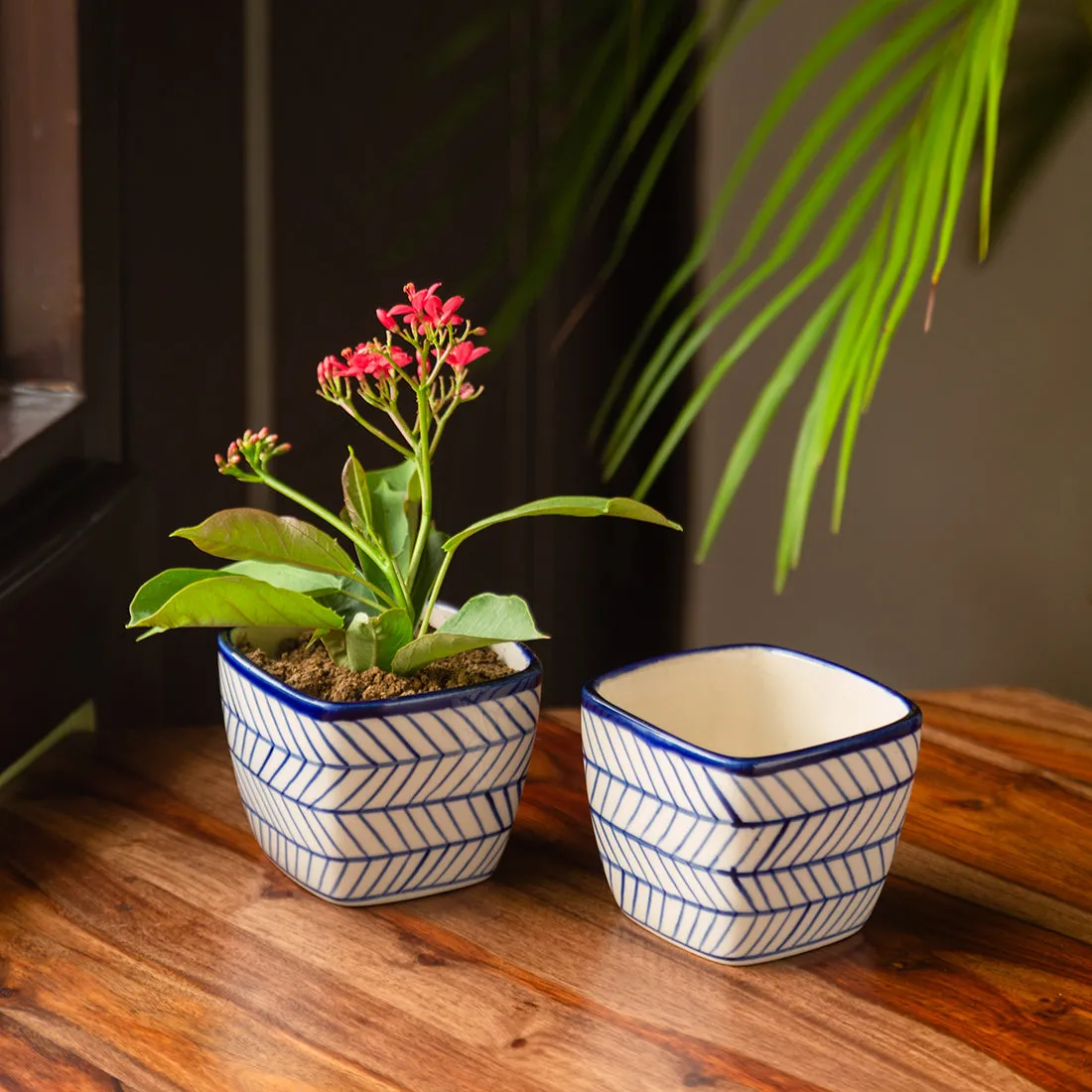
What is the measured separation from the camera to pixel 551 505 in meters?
0.66

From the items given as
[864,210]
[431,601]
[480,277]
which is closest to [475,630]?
[431,601]

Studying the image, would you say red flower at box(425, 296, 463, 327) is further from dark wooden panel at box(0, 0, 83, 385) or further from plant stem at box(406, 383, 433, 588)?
dark wooden panel at box(0, 0, 83, 385)

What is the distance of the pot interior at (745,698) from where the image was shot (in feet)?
2.30

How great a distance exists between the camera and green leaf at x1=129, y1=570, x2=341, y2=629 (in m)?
0.63

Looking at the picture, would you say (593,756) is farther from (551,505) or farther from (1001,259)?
(1001,259)

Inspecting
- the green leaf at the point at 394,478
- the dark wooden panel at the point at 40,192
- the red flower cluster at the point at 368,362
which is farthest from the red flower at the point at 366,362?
the dark wooden panel at the point at 40,192

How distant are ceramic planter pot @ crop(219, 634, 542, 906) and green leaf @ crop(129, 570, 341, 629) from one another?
3 centimetres

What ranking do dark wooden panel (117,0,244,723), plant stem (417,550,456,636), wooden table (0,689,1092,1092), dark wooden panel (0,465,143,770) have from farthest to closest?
dark wooden panel (117,0,244,723)
dark wooden panel (0,465,143,770)
plant stem (417,550,456,636)
wooden table (0,689,1092,1092)

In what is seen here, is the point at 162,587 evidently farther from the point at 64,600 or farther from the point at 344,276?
the point at 344,276

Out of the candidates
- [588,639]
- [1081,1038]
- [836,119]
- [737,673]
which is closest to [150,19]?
[836,119]

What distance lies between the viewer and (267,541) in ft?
2.19

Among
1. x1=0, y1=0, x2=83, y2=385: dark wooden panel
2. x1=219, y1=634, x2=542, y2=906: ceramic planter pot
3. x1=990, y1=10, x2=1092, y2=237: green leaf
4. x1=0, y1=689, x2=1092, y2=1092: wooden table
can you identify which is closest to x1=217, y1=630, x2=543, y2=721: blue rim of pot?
x1=219, y1=634, x2=542, y2=906: ceramic planter pot

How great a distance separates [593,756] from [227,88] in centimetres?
63

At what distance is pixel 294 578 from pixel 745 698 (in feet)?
0.77
